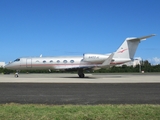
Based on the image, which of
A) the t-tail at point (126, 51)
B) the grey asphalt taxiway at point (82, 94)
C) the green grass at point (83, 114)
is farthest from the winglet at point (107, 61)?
the green grass at point (83, 114)

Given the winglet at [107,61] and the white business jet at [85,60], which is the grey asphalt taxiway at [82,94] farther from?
the white business jet at [85,60]

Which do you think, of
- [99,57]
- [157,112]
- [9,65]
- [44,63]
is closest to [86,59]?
[99,57]

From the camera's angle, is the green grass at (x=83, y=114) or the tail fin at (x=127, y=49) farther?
the tail fin at (x=127, y=49)

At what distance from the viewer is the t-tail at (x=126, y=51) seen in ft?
108

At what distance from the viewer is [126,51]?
33.2 metres

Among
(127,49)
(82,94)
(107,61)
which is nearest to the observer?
(82,94)

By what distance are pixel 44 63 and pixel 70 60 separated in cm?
400

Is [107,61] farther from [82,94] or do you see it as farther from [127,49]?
[82,94]

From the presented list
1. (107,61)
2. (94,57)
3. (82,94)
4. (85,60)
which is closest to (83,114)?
(82,94)

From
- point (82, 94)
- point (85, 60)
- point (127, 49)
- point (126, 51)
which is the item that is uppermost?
point (127, 49)

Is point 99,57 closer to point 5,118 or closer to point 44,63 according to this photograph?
point 44,63

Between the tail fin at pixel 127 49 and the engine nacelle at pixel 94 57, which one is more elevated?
the tail fin at pixel 127 49

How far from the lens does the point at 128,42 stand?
1302 inches

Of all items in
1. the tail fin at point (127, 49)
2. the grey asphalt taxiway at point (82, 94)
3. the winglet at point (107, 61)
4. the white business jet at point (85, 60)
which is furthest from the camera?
the tail fin at point (127, 49)
